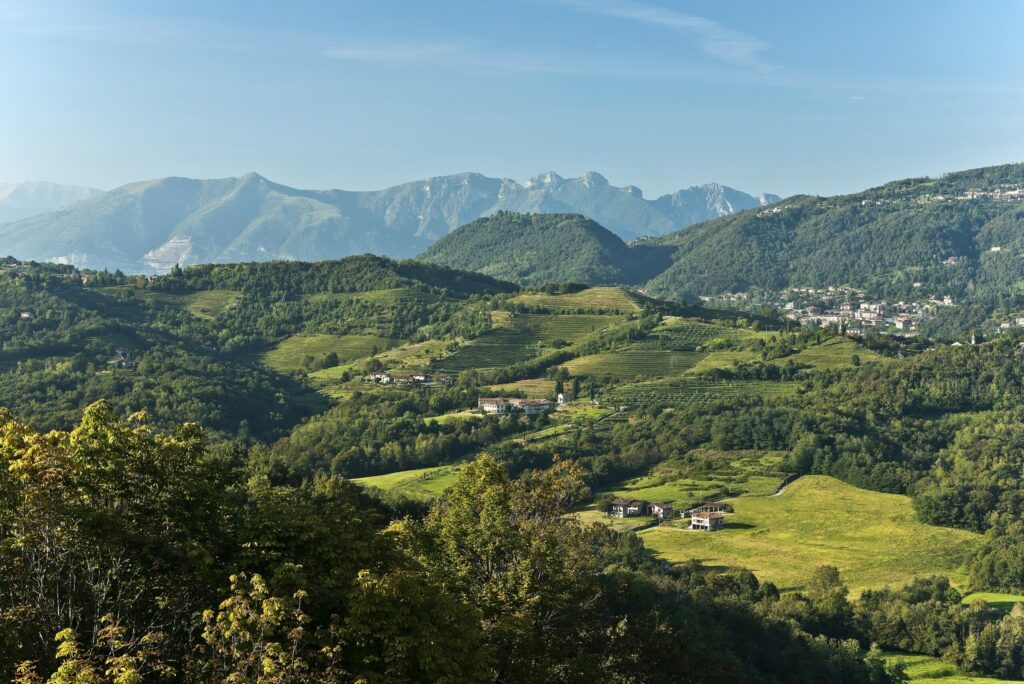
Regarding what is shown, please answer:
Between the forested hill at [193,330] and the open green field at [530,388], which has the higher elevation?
the forested hill at [193,330]

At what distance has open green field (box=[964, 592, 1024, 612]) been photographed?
6625 cm

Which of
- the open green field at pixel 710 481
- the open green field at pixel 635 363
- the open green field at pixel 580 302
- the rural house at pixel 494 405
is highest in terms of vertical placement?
the open green field at pixel 580 302

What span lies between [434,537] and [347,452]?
6747 centimetres

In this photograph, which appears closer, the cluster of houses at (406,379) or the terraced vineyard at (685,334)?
the cluster of houses at (406,379)

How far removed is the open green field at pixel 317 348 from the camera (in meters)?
147

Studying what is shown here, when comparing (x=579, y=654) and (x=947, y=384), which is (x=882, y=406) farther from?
(x=579, y=654)

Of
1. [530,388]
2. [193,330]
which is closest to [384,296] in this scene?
[193,330]

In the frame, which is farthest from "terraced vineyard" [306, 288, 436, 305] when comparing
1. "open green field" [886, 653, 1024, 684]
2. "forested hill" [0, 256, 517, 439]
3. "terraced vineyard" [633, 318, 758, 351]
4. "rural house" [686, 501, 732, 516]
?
"open green field" [886, 653, 1024, 684]

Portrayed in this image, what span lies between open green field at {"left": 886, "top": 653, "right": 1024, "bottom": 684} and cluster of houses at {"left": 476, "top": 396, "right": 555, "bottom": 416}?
6410 cm

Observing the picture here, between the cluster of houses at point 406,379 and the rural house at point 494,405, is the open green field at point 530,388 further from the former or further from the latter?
the cluster of houses at point 406,379

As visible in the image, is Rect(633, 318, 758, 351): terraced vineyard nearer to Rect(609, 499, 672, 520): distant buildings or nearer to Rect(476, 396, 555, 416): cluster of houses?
Rect(476, 396, 555, 416): cluster of houses

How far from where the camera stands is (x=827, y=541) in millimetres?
78125

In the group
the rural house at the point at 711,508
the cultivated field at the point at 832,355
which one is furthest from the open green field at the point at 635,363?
the rural house at the point at 711,508

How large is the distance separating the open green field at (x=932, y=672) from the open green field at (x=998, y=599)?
8.79 metres
